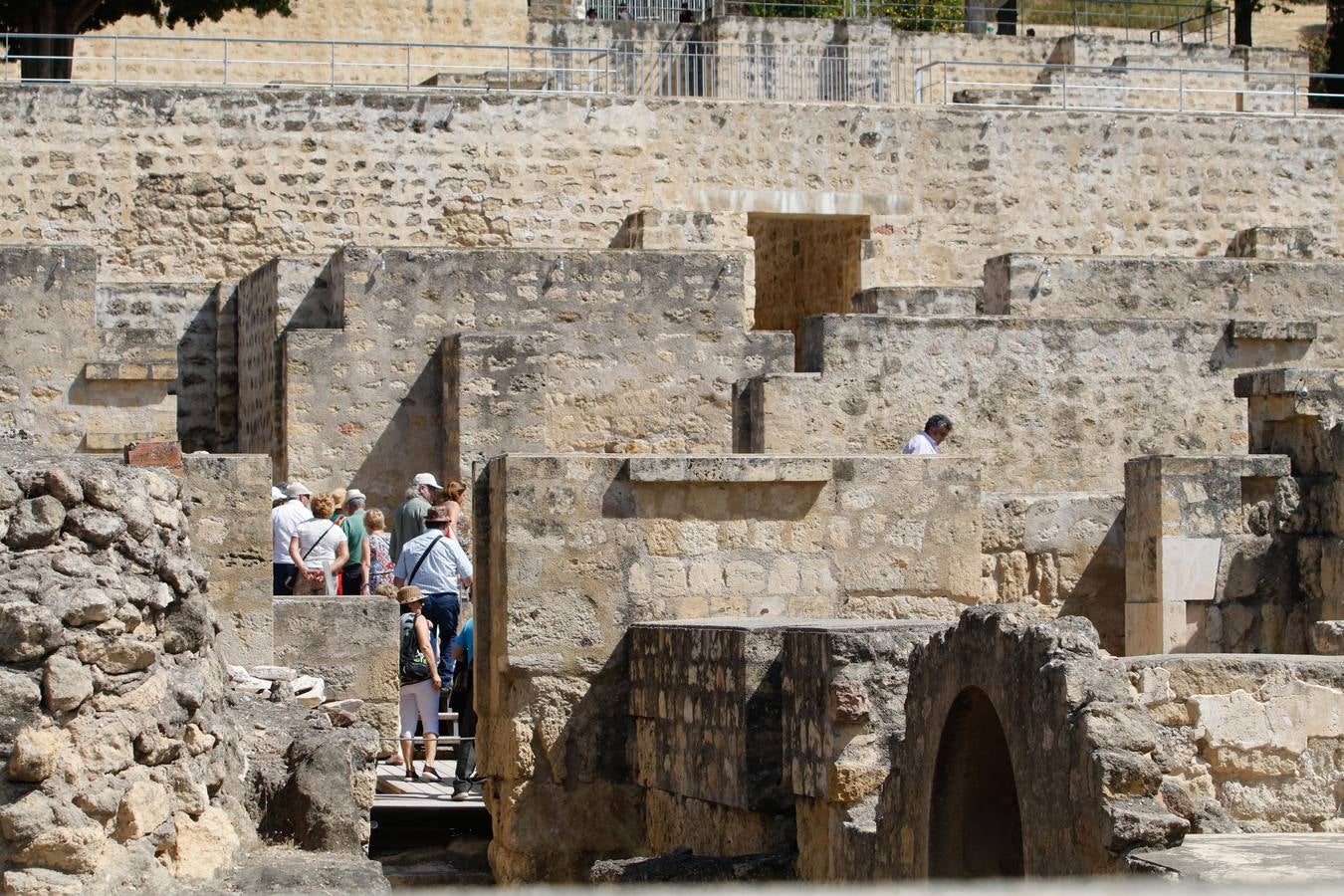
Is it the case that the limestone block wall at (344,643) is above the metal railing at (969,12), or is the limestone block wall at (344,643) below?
below

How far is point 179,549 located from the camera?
6.75 metres

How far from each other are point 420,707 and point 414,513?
141 centimetres

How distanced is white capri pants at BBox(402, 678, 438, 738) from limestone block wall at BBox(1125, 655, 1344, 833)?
5103 millimetres

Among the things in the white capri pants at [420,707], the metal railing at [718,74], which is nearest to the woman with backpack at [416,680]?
the white capri pants at [420,707]

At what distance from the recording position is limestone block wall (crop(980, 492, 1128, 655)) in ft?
36.6

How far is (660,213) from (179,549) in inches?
497

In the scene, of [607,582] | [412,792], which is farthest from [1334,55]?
[607,582]

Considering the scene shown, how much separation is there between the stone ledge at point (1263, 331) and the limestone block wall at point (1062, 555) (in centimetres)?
403

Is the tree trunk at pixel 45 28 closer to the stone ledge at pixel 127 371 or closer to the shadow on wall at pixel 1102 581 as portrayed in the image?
the stone ledge at pixel 127 371

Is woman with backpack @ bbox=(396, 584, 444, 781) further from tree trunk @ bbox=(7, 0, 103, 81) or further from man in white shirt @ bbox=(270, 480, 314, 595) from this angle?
tree trunk @ bbox=(7, 0, 103, 81)

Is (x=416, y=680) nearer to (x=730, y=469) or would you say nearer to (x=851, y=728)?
(x=730, y=469)

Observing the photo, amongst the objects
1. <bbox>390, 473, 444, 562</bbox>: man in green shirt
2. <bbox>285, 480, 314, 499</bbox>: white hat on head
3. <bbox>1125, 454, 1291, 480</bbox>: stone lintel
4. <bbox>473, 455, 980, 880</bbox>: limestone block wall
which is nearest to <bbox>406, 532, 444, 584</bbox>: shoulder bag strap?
<bbox>390, 473, 444, 562</bbox>: man in green shirt

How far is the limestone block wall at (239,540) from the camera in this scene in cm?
1059

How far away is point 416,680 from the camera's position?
36.7 feet
